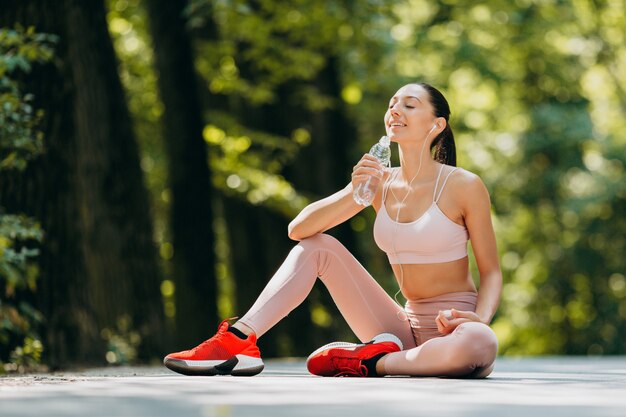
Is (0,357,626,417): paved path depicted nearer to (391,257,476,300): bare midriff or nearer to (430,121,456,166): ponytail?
(391,257,476,300): bare midriff

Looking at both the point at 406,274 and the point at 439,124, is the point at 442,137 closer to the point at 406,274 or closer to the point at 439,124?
the point at 439,124

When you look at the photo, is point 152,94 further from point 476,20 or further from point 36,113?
point 36,113

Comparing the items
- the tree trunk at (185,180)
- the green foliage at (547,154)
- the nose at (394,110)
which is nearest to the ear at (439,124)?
the nose at (394,110)

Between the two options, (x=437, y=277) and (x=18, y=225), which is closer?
(x=437, y=277)

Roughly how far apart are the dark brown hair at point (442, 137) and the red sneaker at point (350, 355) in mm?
1059

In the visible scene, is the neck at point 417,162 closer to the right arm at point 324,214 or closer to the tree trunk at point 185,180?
Result: the right arm at point 324,214

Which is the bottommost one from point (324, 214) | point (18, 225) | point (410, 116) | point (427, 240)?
point (427, 240)

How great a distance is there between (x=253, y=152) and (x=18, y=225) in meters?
10.3

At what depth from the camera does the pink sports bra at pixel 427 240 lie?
655 cm

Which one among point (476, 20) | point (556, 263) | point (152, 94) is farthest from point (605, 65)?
point (152, 94)

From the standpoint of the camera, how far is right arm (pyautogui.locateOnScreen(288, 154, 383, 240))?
6.55 meters


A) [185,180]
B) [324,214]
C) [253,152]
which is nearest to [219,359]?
[324,214]

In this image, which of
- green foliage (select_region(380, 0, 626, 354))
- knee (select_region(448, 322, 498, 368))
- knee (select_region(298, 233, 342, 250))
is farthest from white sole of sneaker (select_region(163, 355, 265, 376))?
green foliage (select_region(380, 0, 626, 354))

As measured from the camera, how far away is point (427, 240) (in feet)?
21.5
